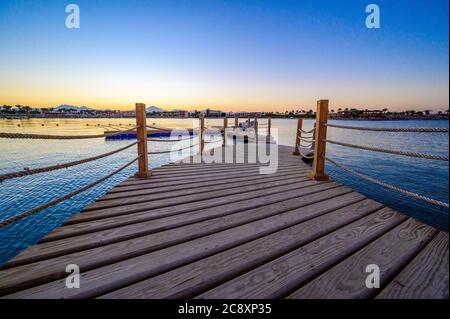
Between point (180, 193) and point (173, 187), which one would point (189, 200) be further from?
point (173, 187)

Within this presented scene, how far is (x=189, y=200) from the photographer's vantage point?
8.53ft

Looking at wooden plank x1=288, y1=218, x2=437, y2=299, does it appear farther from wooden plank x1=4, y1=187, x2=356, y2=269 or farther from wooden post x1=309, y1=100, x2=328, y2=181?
wooden post x1=309, y1=100, x2=328, y2=181

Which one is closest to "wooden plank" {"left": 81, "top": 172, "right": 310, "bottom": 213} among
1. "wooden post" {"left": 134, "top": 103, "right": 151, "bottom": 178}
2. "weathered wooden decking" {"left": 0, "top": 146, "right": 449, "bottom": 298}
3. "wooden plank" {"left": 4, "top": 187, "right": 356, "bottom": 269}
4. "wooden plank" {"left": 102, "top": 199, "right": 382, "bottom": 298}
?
"weathered wooden decking" {"left": 0, "top": 146, "right": 449, "bottom": 298}

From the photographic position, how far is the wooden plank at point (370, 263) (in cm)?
116

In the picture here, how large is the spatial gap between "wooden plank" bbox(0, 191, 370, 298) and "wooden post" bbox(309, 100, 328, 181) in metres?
2.20

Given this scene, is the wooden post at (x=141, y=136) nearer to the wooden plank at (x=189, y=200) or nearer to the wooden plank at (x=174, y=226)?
the wooden plank at (x=189, y=200)

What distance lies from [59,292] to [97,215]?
1053 millimetres

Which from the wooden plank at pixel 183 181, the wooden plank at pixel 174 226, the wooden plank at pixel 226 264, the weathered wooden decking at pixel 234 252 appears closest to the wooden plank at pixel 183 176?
the wooden plank at pixel 183 181

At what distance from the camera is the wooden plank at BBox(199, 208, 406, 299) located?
1.18 meters

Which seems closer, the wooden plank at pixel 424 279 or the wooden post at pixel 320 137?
the wooden plank at pixel 424 279

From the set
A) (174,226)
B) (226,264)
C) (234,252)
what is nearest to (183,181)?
(174,226)

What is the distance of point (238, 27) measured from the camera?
53.8 ft

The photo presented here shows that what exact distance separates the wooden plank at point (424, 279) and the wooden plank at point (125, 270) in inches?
35.6
